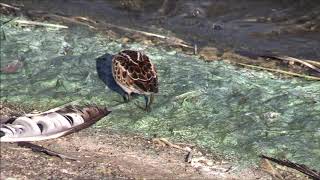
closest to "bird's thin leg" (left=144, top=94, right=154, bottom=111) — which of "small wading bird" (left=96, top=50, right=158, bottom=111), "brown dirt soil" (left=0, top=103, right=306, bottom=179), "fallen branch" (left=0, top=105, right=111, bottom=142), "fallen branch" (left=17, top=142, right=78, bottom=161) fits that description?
"small wading bird" (left=96, top=50, right=158, bottom=111)

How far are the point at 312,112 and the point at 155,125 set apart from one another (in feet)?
4.12

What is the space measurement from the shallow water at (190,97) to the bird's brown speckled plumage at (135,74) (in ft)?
0.71

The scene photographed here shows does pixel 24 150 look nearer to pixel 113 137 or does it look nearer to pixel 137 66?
pixel 113 137

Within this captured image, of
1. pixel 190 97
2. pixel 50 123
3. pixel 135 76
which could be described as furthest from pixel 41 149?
pixel 190 97

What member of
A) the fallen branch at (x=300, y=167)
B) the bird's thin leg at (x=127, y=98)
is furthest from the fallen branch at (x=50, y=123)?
the fallen branch at (x=300, y=167)

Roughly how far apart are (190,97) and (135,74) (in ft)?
1.89

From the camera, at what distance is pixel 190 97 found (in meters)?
6.21

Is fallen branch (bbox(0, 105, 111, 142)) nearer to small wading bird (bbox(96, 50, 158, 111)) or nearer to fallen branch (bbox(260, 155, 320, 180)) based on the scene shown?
small wading bird (bbox(96, 50, 158, 111))

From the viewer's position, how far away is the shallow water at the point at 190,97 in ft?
18.2

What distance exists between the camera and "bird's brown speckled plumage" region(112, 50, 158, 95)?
5.83 m

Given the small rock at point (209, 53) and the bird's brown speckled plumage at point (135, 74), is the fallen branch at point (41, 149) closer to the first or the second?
the bird's brown speckled plumage at point (135, 74)

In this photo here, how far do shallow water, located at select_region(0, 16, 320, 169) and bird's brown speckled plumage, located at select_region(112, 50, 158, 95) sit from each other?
0.71 ft

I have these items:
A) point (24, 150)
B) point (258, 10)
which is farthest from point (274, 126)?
point (258, 10)

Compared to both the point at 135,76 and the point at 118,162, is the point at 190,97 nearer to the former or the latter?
the point at 135,76
